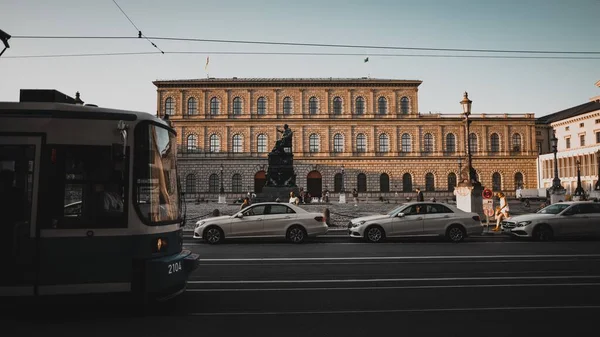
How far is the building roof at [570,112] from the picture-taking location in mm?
60256

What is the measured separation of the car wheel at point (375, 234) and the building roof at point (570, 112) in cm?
5691

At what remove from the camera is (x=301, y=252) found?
1180cm

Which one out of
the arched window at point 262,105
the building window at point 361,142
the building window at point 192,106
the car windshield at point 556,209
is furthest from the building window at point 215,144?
the car windshield at point 556,209

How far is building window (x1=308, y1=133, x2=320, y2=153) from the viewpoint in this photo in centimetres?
6056

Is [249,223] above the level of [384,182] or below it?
below

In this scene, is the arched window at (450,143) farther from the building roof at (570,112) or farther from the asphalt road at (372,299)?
the asphalt road at (372,299)

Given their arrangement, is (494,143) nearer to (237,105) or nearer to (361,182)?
(361,182)

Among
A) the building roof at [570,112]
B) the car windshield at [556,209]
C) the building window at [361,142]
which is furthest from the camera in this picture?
the building window at [361,142]

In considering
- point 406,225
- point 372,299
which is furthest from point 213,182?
point 372,299

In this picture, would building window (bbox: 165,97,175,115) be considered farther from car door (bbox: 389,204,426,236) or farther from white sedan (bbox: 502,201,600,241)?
white sedan (bbox: 502,201,600,241)

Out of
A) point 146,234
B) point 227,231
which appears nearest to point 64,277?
point 146,234

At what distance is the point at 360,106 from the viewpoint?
2414 inches

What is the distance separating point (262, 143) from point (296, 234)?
155ft

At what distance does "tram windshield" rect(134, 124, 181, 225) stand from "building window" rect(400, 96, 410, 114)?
191 feet
